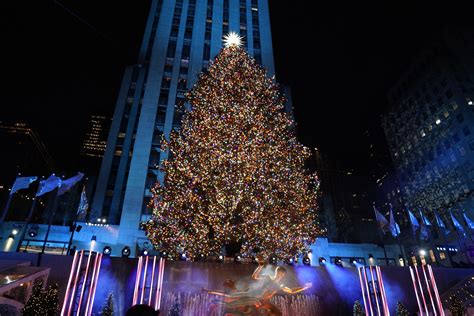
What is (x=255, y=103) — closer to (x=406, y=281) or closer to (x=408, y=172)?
(x=406, y=281)

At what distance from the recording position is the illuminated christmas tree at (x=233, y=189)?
43.5 ft

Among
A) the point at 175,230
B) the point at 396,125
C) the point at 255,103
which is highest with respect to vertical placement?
the point at 396,125

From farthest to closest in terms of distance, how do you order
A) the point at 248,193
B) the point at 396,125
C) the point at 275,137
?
the point at 396,125 < the point at 275,137 < the point at 248,193

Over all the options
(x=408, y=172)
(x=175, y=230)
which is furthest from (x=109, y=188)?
(x=408, y=172)

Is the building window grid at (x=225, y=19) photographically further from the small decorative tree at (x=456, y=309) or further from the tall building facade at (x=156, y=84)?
the small decorative tree at (x=456, y=309)

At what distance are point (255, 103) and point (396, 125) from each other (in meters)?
49.1

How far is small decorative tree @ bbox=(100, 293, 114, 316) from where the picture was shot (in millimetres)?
9309

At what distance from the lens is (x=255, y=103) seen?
1585 cm

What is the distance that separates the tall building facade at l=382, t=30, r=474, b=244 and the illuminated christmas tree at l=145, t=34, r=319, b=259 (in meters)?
31.3

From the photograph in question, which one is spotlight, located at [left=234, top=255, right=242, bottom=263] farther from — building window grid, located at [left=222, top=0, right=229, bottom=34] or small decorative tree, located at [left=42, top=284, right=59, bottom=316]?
building window grid, located at [left=222, top=0, right=229, bottom=34]

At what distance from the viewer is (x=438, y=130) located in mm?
42375

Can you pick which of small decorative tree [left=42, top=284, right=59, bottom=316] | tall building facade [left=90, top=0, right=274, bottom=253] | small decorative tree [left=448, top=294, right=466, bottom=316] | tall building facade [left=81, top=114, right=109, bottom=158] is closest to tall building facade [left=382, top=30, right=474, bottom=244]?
tall building facade [left=90, top=0, right=274, bottom=253]

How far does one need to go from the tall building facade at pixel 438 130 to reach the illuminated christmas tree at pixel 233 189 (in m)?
31.3

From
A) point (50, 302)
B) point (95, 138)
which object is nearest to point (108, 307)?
point (50, 302)
